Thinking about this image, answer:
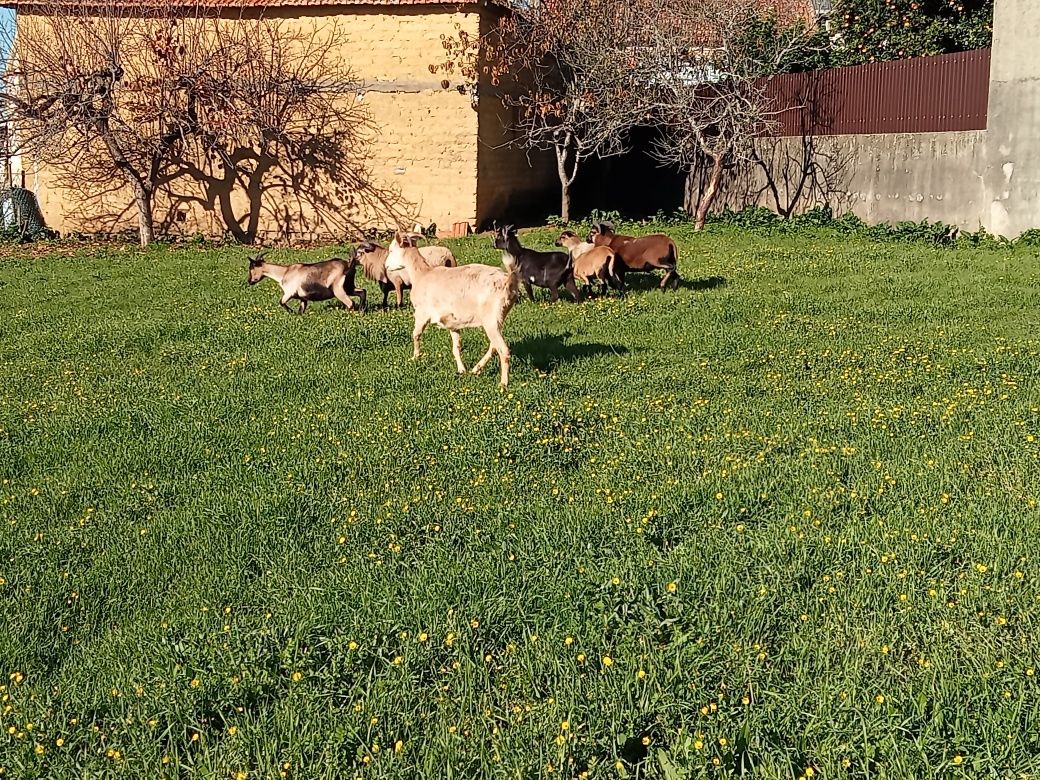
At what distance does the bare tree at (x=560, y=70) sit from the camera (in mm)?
21016

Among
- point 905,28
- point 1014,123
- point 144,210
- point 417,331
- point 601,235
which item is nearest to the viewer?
point 417,331

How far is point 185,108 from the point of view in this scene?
2058 cm

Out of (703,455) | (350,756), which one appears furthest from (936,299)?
(350,756)

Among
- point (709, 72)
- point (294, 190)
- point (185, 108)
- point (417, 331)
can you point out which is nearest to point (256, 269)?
point (417, 331)

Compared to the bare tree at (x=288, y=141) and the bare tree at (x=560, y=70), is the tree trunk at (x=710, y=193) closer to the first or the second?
the bare tree at (x=560, y=70)

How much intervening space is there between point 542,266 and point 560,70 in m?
12.5

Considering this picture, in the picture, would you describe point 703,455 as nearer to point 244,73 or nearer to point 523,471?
point 523,471

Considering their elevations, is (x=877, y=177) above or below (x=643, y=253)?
above

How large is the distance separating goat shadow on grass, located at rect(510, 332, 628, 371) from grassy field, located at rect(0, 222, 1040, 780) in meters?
0.05

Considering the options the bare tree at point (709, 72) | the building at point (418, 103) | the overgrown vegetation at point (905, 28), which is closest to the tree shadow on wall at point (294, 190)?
the building at point (418, 103)

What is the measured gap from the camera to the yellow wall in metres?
20.9

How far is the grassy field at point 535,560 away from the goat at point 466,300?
11.9 inches

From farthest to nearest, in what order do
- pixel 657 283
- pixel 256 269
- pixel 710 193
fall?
pixel 710 193 → pixel 657 283 → pixel 256 269

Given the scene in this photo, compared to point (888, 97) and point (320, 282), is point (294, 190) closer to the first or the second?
point (320, 282)
